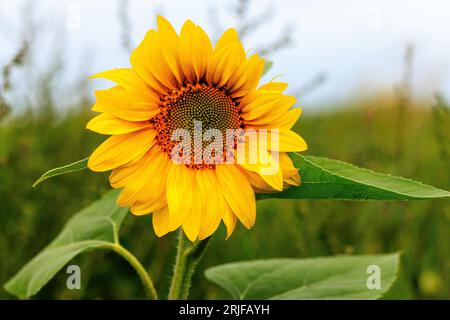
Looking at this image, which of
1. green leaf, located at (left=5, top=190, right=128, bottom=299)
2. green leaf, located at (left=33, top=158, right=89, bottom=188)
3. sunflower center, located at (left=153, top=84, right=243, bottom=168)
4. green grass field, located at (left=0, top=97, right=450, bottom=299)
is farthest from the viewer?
green grass field, located at (left=0, top=97, right=450, bottom=299)

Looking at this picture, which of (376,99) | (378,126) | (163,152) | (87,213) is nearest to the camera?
(163,152)

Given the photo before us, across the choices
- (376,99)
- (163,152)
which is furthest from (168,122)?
(376,99)

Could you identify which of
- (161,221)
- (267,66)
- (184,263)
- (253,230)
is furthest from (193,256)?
(253,230)

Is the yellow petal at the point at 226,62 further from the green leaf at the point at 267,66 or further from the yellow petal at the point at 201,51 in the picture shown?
the green leaf at the point at 267,66

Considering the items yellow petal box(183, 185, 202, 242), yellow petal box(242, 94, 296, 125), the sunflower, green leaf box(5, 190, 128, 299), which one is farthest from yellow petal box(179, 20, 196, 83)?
green leaf box(5, 190, 128, 299)

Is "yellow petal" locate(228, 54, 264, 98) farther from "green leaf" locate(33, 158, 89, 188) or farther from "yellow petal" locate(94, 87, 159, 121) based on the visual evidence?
"green leaf" locate(33, 158, 89, 188)

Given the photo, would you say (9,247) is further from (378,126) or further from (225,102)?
(378,126)
